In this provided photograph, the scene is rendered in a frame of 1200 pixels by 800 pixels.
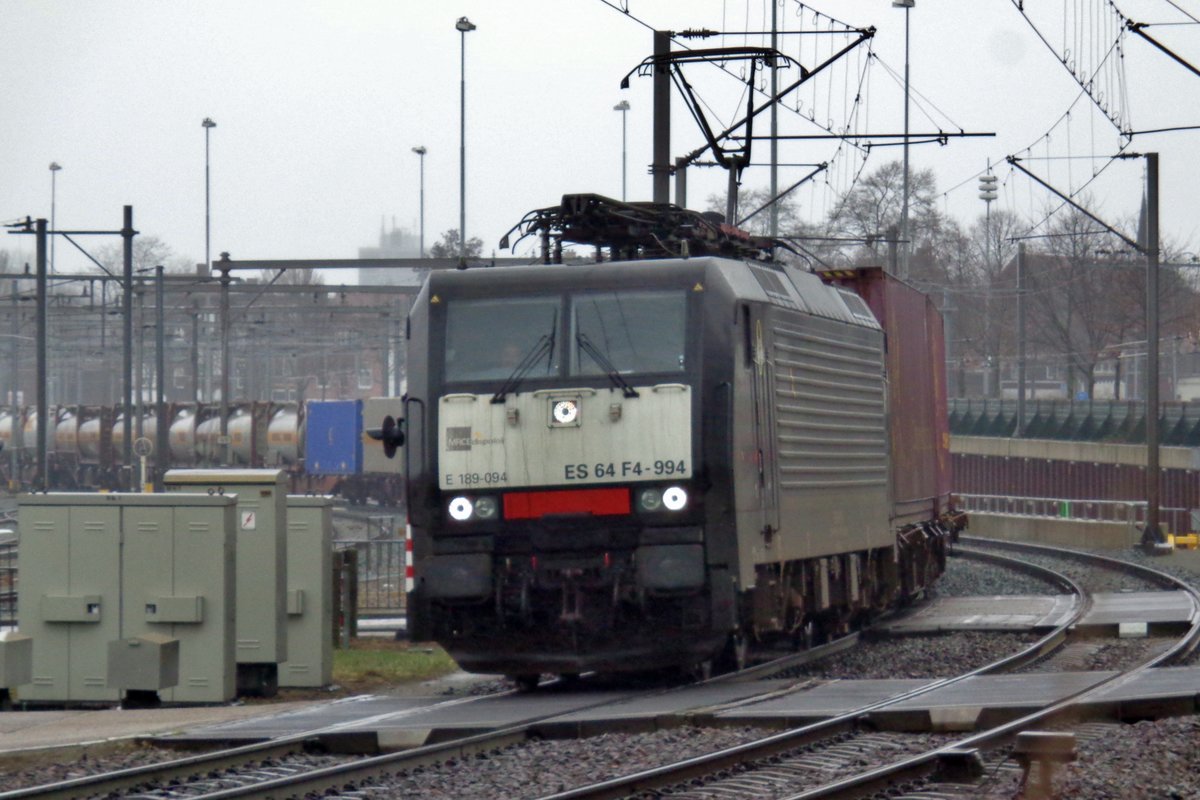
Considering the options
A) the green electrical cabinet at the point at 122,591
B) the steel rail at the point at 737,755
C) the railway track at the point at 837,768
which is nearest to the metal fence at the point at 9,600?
the green electrical cabinet at the point at 122,591

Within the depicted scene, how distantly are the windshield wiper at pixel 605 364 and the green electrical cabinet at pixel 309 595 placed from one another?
3217 millimetres

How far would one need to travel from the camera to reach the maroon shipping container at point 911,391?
18266mm

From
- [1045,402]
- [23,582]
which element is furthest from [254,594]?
[1045,402]

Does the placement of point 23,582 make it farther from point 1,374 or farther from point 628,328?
point 1,374

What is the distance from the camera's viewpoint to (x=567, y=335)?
41.1 feet

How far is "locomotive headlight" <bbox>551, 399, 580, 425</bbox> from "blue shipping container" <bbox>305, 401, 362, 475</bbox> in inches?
1669

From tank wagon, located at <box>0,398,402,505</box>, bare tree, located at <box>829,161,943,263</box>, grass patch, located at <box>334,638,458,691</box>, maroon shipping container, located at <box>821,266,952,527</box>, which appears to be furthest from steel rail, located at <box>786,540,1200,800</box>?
bare tree, located at <box>829,161,943,263</box>

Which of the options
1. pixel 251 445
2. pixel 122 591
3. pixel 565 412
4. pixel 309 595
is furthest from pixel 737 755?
pixel 251 445

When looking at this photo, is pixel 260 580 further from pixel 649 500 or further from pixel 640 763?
pixel 640 763

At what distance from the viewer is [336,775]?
8398mm

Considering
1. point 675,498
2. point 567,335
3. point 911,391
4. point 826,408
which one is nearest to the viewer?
point 675,498

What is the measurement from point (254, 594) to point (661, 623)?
11.2ft

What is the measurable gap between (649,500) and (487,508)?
3.81ft

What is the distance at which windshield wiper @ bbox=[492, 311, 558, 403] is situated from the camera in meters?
12.5
